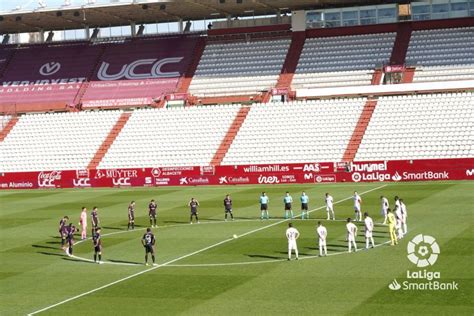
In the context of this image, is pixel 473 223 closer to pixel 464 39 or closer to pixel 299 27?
pixel 464 39

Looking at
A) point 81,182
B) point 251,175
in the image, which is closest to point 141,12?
point 81,182

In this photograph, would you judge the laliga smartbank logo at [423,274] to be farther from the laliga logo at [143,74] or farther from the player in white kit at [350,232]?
the laliga logo at [143,74]

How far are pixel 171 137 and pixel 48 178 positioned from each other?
1061 centimetres

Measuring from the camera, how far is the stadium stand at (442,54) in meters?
69.8

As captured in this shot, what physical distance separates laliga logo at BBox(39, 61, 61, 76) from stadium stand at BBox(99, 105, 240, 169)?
1606cm

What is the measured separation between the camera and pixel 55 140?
73.9 meters

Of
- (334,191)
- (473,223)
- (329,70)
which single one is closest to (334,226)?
(473,223)

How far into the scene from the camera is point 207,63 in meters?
81.0

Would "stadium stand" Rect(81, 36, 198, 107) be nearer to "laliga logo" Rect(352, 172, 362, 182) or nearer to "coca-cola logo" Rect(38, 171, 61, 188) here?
"coca-cola logo" Rect(38, 171, 61, 188)

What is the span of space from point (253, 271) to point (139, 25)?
63.1 m

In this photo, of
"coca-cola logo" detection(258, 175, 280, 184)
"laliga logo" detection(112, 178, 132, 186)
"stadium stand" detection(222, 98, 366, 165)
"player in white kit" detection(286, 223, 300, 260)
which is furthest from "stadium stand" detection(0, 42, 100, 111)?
"player in white kit" detection(286, 223, 300, 260)

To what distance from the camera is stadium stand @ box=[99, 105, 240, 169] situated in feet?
220

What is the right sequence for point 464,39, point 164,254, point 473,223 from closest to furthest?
point 164,254
point 473,223
point 464,39

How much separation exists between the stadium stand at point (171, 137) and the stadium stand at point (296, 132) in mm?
2125
